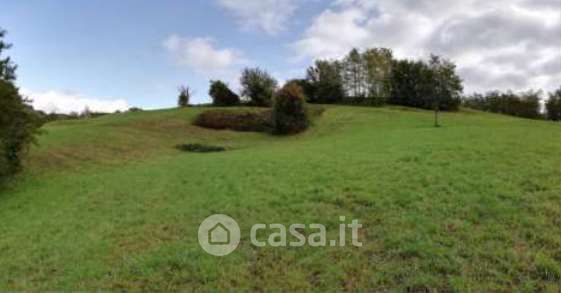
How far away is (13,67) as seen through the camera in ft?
35.7

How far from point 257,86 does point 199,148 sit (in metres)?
19.2

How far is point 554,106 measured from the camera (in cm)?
4600

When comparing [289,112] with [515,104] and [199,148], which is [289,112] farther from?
[515,104]

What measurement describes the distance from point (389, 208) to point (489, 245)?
1.86 metres

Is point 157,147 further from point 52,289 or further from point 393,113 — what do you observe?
point 393,113

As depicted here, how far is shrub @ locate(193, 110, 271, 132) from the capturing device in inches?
1117

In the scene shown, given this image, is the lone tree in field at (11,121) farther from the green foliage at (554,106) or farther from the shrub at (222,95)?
the green foliage at (554,106)

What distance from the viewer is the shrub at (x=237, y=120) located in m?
28.4

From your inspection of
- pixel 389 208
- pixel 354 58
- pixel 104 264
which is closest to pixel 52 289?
pixel 104 264

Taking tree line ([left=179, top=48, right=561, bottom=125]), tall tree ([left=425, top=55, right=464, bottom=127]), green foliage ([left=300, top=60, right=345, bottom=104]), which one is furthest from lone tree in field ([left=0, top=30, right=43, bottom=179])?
tall tree ([left=425, top=55, right=464, bottom=127])

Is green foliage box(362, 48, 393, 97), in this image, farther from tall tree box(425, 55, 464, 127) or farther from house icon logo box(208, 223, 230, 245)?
house icon logo box(208, 223, 230, 245)

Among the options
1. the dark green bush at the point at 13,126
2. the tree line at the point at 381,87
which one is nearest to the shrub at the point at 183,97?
the tree line at the point at 381,87

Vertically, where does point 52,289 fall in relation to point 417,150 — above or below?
below

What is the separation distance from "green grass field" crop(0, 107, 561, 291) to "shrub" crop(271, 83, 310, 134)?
12.8 m
